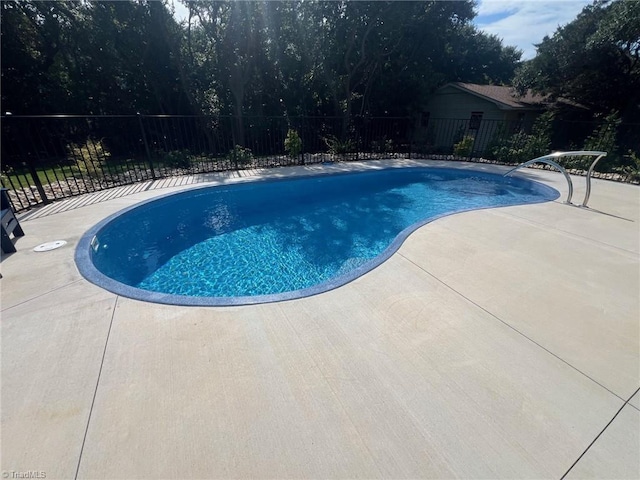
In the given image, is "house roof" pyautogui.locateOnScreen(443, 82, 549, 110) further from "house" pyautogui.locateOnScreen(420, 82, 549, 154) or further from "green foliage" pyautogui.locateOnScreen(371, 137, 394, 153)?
"green foliage" pyautogui.locateOnScreen(371, 137, 394, 153)

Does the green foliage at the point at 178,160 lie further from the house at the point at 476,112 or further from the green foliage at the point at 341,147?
the house at the point at 476,112

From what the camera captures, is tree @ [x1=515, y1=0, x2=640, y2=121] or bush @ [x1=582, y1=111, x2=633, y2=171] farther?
tree @ [x1=515, y1=0, x2=640, y2=121]

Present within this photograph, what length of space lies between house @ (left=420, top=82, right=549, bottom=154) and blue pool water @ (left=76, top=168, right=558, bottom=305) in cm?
548

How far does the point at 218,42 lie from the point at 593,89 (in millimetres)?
14818

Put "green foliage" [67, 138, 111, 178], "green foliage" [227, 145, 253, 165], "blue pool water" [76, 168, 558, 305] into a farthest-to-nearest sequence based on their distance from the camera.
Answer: "green foliage" [227, 145, 253, 165] < "green foliage" [67, 138, 111, 178] < "blue pool water" [76, 168, 558, 305]

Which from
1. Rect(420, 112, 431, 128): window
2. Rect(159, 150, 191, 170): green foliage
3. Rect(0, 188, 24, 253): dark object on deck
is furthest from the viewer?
Rect(420, 112, 431, 128): window

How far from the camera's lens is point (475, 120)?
12594 millimetres

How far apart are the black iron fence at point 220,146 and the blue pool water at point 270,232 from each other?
191 centimetres

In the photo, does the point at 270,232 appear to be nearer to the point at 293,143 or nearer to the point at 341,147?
the point at 293,143

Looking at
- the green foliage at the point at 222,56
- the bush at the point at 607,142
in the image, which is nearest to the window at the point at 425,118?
the green foliage at the point at 222,56

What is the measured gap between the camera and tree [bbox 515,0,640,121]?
30.9ft

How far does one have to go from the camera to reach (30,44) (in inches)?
473

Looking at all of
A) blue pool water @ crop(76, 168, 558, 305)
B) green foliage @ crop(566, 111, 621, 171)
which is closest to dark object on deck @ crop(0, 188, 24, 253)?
blue pool water @ crop(76, 168, 558, 305)

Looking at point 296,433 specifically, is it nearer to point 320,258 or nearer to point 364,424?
point 364,424
